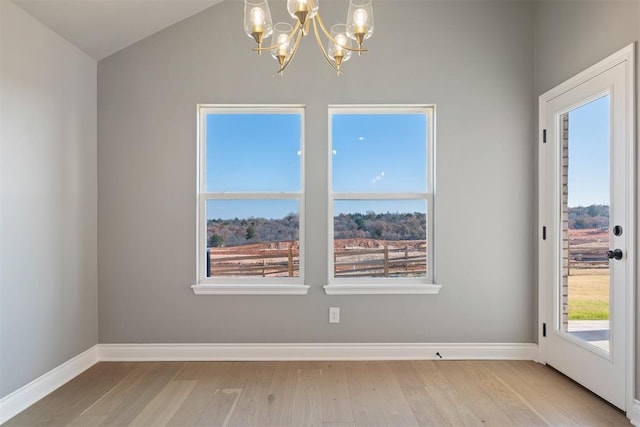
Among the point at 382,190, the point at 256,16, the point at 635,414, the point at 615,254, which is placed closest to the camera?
the point at 256,16

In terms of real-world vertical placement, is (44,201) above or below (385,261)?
above

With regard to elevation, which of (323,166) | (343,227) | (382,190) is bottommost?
(343,227)

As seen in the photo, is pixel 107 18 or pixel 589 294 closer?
pixel 589 294

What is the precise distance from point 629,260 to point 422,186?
1.46 m

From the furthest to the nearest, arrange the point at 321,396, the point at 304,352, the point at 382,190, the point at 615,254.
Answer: the point at 382,190, the point at 304,352, the point at 321,396, the point at 615,254

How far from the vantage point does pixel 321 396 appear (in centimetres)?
241

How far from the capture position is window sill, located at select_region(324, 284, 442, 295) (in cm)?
301

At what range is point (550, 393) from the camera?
2.46 meters

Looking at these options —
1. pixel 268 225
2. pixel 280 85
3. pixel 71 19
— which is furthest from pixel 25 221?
pixel 280 85

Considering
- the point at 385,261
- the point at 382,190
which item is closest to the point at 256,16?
the point at 382,190

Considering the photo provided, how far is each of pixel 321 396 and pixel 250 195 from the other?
1.66 m

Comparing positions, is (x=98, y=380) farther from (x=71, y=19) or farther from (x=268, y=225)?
(x=71, y=19)

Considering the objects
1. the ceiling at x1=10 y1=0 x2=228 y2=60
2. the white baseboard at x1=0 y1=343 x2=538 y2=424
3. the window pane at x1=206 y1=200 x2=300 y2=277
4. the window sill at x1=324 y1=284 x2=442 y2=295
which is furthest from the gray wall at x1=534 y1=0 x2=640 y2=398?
the ceiling at x1=10 y1=0 x2=228 y2=60

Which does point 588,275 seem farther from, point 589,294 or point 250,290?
point 250,290
